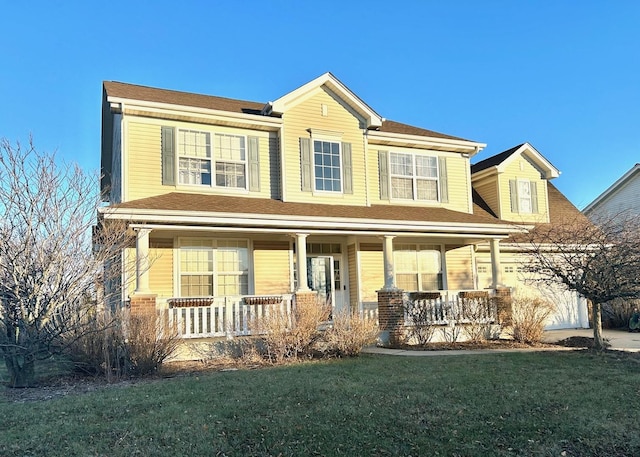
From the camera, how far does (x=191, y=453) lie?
516cm

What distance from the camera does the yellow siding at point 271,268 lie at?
13977mm

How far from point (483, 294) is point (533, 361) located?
189 inches

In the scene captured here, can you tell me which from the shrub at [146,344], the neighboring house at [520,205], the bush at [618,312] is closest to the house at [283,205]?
the neighboring house at [520,205]

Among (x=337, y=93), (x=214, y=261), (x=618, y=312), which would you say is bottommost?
(x=618, y=312)

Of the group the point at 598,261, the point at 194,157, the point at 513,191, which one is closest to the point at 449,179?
the point at 513,191

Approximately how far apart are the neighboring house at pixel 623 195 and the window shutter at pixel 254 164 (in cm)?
1720

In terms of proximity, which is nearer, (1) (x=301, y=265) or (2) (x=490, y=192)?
(1) (x=301, y=265)

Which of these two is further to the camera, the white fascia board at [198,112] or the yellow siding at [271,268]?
the yellow siding at [271,268]

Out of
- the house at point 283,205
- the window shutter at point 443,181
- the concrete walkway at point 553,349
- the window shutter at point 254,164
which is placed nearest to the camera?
the concrete walkway at point 553,349

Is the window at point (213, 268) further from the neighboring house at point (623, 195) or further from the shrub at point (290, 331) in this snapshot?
the neighboring house at point (623, 195)

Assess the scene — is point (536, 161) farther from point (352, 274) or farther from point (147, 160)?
point (147, 160)

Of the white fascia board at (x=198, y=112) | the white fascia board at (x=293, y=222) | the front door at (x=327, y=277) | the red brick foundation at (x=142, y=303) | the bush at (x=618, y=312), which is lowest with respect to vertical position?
the bush at (x=618, y=312)

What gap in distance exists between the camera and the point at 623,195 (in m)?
24.9

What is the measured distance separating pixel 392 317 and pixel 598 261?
4845 millimetres
